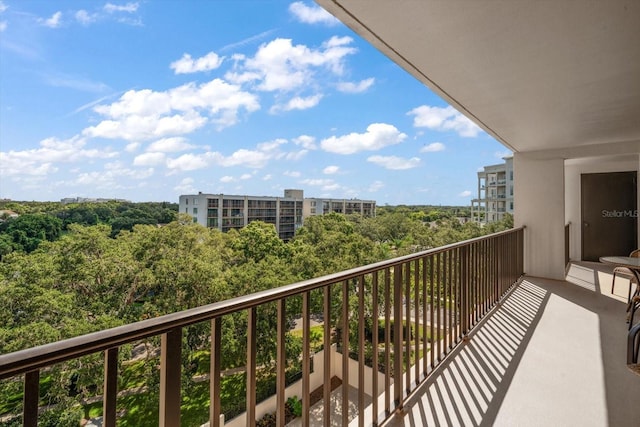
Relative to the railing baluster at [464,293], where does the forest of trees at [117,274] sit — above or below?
below

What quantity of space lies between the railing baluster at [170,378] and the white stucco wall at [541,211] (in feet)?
19.6

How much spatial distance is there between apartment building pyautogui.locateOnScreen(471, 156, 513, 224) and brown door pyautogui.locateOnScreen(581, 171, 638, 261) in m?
32.0

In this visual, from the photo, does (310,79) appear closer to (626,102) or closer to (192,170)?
(192,170)

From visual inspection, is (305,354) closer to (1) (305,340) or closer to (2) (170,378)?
(1) (305,340)

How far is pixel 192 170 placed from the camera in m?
37.9

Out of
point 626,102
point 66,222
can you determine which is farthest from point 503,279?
point 66,222

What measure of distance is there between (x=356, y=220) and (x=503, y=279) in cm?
2881

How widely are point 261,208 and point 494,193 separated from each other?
91.2 ft

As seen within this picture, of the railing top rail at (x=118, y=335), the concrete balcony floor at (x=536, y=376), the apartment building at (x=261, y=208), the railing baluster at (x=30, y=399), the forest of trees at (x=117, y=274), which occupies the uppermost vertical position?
the apartment building at (x=261, y=208)

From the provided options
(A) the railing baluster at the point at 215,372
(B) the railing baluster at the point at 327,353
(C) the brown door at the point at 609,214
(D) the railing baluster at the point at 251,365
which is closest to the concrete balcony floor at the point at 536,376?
(B) the railing baluster at the point at 327,353

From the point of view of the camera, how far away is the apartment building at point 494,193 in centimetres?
3578

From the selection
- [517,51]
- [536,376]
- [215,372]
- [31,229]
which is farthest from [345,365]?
[31,229]

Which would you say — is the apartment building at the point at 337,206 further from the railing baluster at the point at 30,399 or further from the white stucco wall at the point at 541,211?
the railing baluster at the point at 30,399

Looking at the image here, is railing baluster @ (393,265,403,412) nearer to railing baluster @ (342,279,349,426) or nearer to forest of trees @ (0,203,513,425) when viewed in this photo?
railing baluster @ (342,279,349,426)
